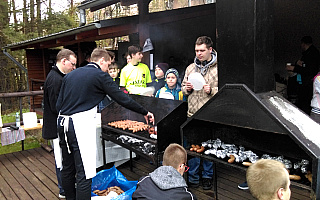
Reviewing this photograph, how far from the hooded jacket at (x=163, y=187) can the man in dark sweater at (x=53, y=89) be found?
193 centimetres

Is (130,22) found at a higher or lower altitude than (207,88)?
higher

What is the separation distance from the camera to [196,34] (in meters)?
7.26

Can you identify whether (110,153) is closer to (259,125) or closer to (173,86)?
(173,86)

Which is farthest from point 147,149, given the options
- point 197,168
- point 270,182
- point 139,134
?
point 270,182

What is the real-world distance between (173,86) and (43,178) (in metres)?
2.65

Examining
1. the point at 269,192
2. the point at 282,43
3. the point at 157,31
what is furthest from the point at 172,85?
the point at 157,31

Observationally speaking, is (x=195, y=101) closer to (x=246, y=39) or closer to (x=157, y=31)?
(x=246, y=39)

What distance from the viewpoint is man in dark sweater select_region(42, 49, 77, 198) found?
3504 millimetres

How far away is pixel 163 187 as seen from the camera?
202 centimetres

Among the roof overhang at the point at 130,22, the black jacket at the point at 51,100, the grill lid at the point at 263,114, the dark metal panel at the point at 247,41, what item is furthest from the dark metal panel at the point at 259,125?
the roof overhang at the point at 130,22

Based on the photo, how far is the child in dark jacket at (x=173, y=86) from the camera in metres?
4.17

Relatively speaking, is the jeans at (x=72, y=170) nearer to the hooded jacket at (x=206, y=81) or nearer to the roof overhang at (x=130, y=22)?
the hooded jacket at (x=206, y=81)

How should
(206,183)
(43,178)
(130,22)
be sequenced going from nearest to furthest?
(206,183) → (43,178) → (130,22)

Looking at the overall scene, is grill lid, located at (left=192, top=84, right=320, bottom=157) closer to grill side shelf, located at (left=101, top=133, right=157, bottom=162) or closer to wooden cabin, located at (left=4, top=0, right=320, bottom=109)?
wooden cabin, located at (left=4, top=0, right=320, bottom=109)
